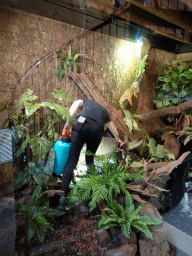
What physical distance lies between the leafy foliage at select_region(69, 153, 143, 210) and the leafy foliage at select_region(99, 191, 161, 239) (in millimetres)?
136

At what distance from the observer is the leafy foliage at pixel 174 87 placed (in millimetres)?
2732

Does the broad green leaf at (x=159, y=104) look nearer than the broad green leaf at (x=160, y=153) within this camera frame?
No

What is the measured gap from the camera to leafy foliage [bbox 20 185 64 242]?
54.0 inches

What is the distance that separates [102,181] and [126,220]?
451 mm

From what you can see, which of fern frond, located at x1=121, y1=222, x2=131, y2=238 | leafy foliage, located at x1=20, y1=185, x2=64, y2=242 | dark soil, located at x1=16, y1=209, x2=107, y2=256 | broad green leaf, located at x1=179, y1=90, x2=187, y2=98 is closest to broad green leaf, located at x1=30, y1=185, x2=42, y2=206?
leafy foliage, located at x1=20, y1=185, x2=64, y2=242

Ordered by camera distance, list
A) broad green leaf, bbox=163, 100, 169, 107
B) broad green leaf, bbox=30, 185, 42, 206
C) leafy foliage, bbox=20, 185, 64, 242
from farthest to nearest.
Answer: broad green leaf, bbox=163, 100, 169, 107 < broad green leaf, bbox=30, 185, 42, 206 < leafy foliage, bbox=20, 185, 64, 242

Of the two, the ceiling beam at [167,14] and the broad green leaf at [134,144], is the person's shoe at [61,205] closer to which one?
the broad green leaf at [134,144]

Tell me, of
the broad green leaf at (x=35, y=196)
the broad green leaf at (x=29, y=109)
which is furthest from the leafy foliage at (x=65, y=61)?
the broad green leaf at (x=35, y=196)

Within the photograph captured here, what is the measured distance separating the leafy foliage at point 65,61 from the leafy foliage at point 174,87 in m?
1.66

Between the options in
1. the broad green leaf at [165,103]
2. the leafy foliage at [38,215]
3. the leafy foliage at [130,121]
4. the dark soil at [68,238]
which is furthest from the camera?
the broad green leaf at [165,103]

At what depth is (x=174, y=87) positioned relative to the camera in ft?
9.26

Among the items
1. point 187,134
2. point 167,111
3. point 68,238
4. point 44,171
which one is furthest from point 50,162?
point 187,134

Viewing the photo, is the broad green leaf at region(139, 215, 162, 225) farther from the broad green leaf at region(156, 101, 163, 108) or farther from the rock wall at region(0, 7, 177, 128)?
the broad green leaf at region(156, 101, 163, 108)

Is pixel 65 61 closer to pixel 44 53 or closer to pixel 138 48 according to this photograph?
pixel 44 53
